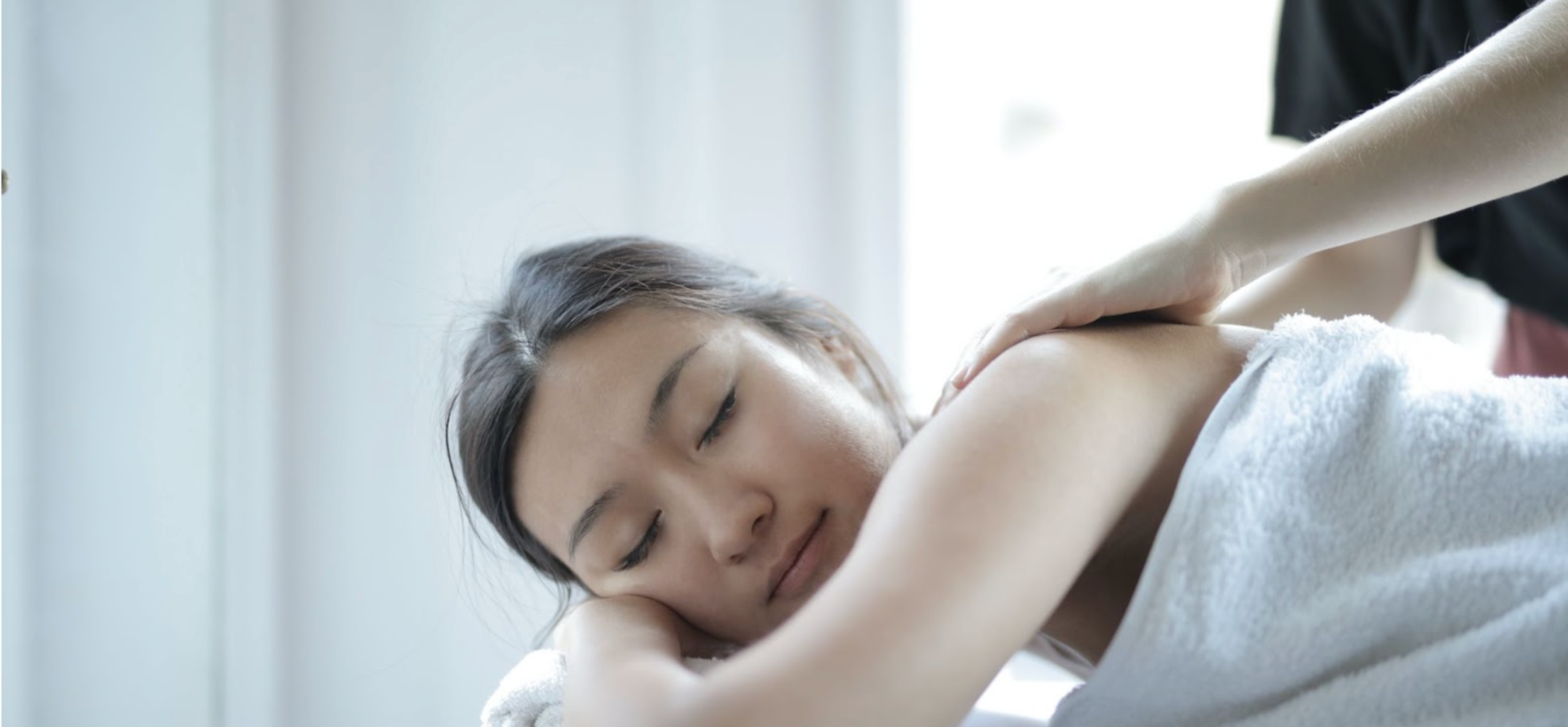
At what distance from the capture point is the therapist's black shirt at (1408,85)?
139 cm

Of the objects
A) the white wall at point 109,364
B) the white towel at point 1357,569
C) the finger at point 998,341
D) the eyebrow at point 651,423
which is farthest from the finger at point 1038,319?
the white wall at point 109,364

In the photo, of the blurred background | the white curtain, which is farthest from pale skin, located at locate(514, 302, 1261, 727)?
the white curtain

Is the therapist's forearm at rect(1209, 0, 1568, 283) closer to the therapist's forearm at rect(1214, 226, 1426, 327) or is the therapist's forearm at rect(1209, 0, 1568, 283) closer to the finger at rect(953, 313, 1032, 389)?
the finger at rect(953, 313, 1032, 389)

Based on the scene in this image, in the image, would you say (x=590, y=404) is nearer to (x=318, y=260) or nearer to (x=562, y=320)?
(x=562, y=320)

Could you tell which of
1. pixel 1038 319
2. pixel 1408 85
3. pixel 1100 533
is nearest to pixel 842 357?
pixel 1038 319

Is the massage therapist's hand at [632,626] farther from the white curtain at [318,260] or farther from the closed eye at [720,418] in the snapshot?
the white curtain at [318,260]

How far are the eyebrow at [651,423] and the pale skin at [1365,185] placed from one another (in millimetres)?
225

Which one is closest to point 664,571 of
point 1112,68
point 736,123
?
point 736,123

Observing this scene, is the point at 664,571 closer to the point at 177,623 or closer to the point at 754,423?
the point at 754,423

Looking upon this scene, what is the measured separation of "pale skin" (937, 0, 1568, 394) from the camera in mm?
788

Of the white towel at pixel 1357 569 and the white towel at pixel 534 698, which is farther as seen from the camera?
the white towel at pixel 534 698

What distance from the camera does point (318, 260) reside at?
4.56 feet

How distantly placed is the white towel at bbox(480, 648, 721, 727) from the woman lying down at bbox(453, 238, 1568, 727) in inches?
0.8

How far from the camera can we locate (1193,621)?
62 cm
